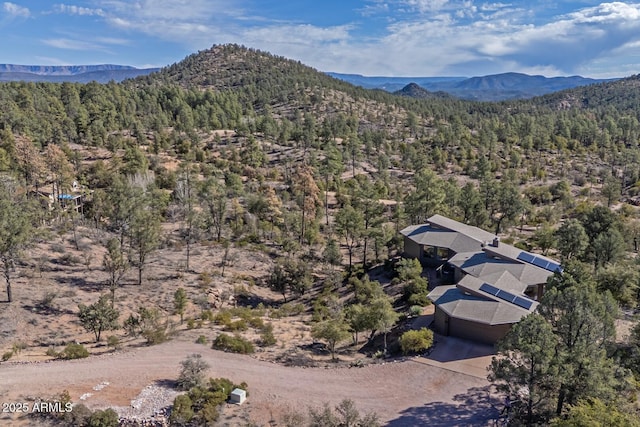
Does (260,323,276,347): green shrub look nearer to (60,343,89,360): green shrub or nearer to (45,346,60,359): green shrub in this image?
(60,343,89,360): green shrub

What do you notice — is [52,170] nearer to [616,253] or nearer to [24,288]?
[24,288]

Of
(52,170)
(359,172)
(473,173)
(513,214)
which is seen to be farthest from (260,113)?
(513,214)

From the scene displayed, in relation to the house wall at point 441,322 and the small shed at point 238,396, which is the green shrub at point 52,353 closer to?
the small shed at point 238,396

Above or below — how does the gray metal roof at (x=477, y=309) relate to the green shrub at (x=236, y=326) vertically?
above

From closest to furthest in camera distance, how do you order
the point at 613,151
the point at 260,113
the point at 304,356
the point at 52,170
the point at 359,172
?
the point at 304,356, the point at 52,170, the point at 359,172, the point at 613,151, the point at 260,113

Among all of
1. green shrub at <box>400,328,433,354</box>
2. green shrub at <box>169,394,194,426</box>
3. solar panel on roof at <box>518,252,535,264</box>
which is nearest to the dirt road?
green shrub at <box>400,328,433,354</box>

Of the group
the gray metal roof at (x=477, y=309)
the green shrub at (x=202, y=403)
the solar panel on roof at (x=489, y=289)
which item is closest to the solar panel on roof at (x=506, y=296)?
the solar panel on roof at (x=489, y=289)

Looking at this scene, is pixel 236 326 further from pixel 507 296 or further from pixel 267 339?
pixel 507 296
